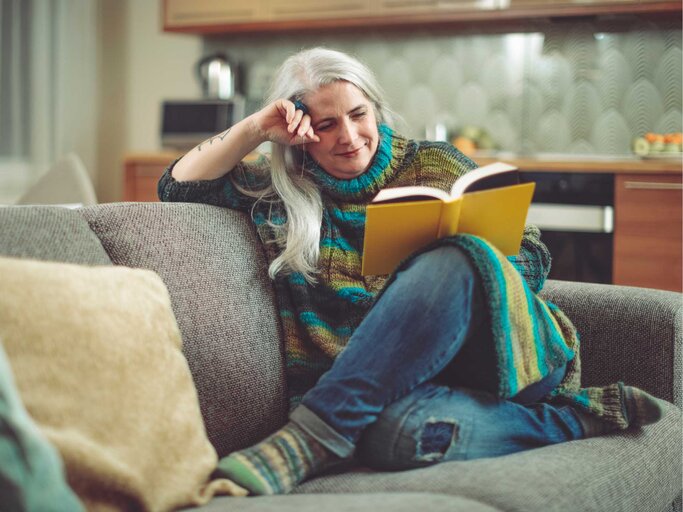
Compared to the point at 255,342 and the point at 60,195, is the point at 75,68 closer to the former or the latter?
the point at 60,195

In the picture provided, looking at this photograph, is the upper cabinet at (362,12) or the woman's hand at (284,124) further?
the upper cabinet at (362,12)

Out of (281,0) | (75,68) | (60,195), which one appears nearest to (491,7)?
(281,0)

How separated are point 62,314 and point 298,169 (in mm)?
832

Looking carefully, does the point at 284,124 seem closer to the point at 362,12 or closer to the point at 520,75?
the point at 362,12

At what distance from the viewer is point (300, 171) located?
6.09ft

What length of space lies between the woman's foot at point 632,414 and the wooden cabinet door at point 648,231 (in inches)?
74.6

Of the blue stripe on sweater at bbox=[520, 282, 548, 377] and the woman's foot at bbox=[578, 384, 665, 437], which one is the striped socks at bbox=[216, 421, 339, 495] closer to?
the blue stripe on sweater at bbox=[520, 282, 548, 377]

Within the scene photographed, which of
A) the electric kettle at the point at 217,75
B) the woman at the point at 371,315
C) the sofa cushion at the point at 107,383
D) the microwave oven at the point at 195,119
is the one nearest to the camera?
the sofa cushion at the point at 107,383

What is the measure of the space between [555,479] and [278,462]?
1.40 feet

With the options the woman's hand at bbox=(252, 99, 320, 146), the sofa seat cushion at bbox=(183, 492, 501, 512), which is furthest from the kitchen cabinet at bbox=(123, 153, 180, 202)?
the sofa seat cushion at bbox=(183, 492, 501, 512)

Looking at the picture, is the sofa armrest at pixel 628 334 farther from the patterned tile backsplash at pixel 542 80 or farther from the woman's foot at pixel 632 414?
the patterned tile backsplash at pixel 542 80

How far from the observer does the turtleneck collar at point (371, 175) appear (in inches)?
70.2

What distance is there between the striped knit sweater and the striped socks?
0.29m

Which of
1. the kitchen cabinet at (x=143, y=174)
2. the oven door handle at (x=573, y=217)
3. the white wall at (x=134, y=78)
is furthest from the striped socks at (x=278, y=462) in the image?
the white wall at (x=134, y=78)
